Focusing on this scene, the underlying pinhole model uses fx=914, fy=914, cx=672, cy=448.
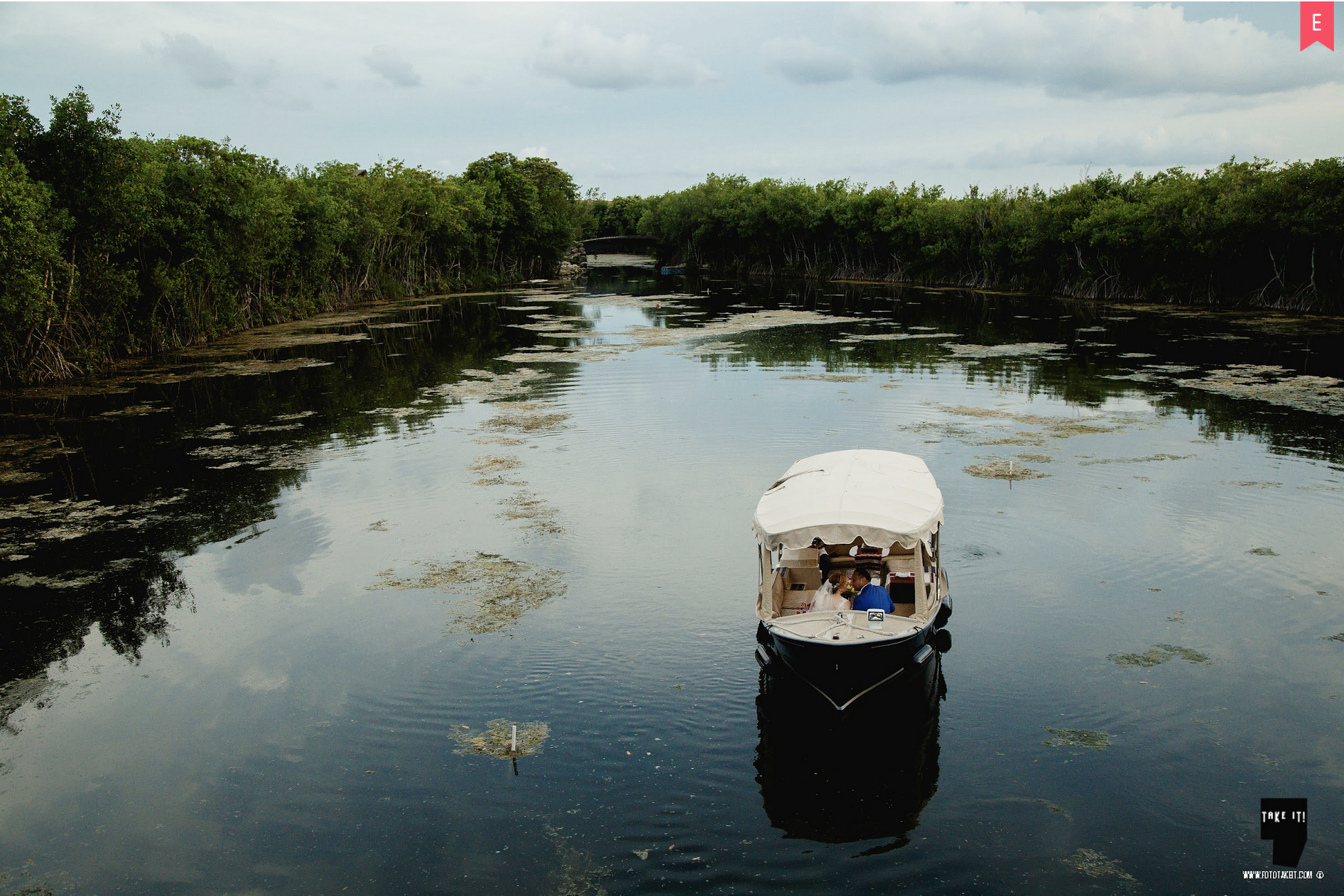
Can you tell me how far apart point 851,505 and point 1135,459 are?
13.5 m

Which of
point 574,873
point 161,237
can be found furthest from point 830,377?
point 161,237

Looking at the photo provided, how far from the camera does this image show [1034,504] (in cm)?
1955

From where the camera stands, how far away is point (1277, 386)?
31.0 meters

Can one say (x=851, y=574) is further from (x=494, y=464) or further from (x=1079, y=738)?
(x=494, y=464)

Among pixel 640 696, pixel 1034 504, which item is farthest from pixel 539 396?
pixel 640 696

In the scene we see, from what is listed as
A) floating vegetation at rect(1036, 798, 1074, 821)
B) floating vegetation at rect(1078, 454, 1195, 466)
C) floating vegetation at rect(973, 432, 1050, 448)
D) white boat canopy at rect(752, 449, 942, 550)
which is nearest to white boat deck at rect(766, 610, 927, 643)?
white boat canopy at rect(752, 449, 942, 550)

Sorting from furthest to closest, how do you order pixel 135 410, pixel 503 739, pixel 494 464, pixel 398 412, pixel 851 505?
pixel 135 410 → pixel 398 412 → pixel 494 464 → pixel 851 505 → pixel 503 739

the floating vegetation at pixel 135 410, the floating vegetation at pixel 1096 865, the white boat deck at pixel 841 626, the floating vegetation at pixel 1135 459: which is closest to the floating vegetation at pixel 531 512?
the white boat deck at pixel 841 626

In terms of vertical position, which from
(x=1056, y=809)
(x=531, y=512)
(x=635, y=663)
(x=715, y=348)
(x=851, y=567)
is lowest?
(x=1056, y=809)

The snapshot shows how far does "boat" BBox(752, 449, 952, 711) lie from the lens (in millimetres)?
10992

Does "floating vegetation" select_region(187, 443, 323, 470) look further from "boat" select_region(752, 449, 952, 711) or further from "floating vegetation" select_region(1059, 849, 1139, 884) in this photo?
"floating vegetation" select_region(1059, 849, 1139, 884)

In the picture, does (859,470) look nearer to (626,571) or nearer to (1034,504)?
(626,571)

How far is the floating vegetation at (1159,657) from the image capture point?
12914mm

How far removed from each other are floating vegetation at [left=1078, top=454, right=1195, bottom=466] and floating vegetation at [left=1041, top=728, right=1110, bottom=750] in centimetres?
1251
